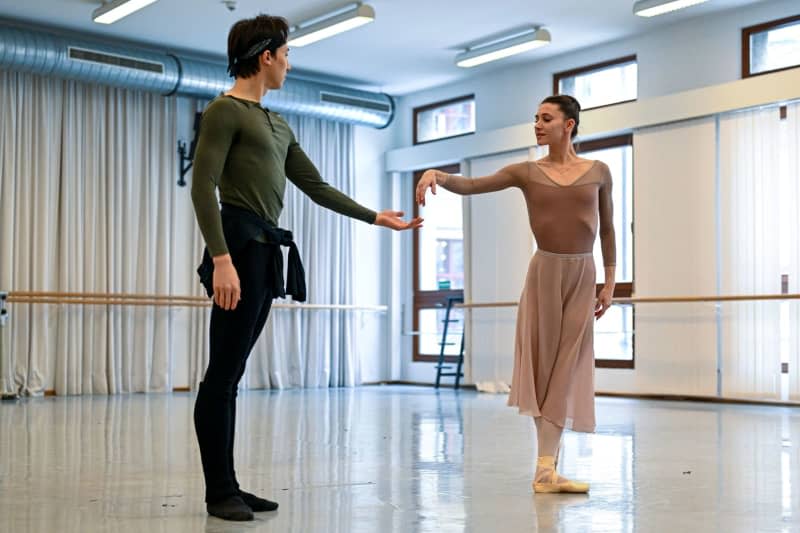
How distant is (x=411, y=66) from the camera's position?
1116 cm

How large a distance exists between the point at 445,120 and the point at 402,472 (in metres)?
8.52

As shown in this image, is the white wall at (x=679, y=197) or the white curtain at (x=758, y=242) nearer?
the white curtain at (x=758, y=242)

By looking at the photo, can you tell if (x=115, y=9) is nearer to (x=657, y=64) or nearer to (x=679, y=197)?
(x=657, y=64)

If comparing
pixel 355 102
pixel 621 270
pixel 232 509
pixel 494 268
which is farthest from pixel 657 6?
pixel 232 509

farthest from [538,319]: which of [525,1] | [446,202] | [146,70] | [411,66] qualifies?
[446,202]

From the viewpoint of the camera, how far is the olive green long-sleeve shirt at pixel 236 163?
2836 mm

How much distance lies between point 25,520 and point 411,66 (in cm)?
880

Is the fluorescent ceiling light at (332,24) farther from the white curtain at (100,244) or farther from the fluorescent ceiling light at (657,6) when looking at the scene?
the fluorescent ceiling light at (657,6)

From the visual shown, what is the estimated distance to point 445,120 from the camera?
12195mm

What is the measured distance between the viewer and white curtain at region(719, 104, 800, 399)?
853 cm

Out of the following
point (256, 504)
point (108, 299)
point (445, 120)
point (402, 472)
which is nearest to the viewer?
point (256, 504)

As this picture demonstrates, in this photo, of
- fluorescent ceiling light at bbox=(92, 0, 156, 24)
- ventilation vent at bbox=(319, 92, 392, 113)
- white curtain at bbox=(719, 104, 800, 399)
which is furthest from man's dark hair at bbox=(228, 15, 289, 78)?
ventilation vent at bbox=(319, 92, 392, 113)

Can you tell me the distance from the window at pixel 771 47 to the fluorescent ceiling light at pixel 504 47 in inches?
70.5

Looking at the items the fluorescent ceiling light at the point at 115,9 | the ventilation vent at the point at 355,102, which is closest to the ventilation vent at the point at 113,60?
the fluorescent ceiling light at the point at 115,9
